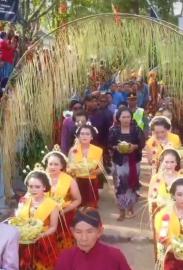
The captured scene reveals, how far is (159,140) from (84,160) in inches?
45.0

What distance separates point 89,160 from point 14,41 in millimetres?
5151

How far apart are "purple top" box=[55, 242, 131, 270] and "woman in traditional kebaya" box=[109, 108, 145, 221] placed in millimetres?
4591

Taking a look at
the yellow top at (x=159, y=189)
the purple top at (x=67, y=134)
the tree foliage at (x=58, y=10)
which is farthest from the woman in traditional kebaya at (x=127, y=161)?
the tree foliage at (x=58, y=10)

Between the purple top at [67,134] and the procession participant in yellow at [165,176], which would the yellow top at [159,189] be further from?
the purple top at [67,134]

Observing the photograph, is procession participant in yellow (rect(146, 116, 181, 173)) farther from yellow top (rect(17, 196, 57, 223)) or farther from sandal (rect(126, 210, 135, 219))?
yellow top (rect(17, 196, 57, 223))

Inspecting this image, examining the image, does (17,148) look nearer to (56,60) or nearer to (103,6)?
(56,60)

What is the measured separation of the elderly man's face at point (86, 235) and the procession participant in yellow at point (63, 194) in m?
2.44

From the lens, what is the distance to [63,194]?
6.74 metres

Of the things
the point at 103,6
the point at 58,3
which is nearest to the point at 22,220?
the point at 58,3

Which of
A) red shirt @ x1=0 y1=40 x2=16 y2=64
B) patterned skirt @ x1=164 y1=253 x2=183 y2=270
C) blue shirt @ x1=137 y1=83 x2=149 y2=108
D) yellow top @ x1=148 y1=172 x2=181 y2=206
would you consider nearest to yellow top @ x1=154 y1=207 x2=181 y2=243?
patterned skirt @ x1=164 y1=253 x2=183 y2=270

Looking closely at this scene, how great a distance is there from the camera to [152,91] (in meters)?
14.7

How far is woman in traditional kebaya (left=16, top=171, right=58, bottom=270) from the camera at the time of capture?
600 cm

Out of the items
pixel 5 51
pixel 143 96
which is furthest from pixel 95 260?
pixel 143 96

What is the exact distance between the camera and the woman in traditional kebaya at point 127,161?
28.1ft
